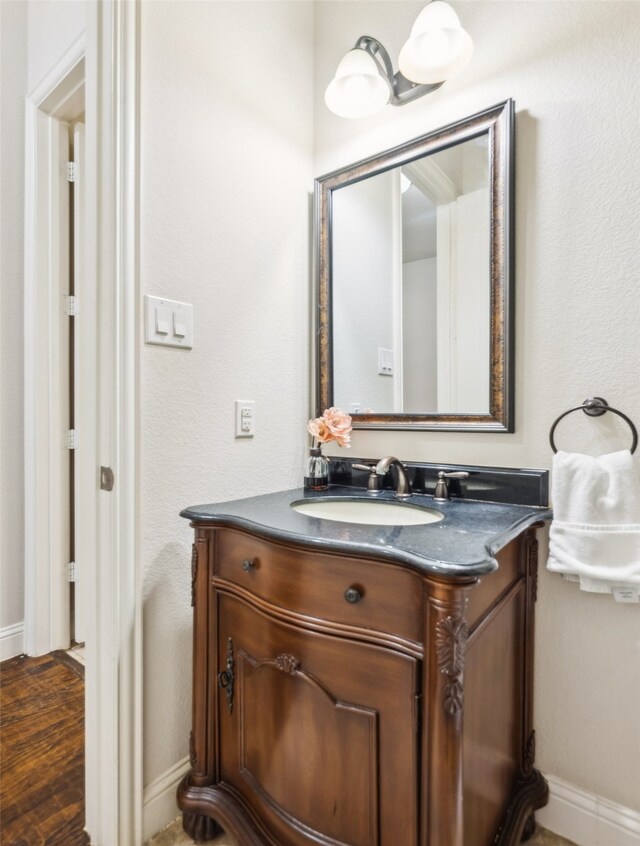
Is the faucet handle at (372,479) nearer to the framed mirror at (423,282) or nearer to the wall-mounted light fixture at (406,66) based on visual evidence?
the framed mirror at (423,282)

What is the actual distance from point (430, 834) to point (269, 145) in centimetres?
175

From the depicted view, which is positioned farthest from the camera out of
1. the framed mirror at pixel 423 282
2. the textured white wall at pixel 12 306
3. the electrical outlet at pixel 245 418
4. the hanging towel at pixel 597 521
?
the textured white wall at pixel 12 306

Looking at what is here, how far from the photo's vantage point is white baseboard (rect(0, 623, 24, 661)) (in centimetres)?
191

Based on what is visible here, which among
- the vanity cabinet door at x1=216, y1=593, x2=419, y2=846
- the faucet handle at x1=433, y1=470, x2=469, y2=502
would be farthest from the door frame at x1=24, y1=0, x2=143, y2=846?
the faucet handle at x1=433, y1=470, x2=469, y2=502

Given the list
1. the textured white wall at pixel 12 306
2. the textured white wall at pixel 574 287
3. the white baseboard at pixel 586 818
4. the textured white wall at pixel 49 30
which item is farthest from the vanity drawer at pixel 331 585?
the textured white wall at pixel 49 30

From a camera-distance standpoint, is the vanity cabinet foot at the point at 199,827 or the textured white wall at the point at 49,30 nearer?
the vanity cabinet foot at the point at 199,827

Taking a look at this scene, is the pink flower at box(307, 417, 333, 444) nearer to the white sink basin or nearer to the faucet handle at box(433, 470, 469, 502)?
the white sink basin

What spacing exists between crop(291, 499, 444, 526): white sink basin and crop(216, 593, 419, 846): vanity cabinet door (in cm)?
33

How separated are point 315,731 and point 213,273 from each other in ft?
3.70

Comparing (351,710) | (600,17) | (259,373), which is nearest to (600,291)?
(600,17)

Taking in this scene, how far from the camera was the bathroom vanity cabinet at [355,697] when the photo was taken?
0.73m

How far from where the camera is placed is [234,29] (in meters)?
1.32

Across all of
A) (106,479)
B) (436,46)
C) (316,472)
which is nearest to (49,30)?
(436,46)

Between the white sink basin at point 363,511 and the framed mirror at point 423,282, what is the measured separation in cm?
28
